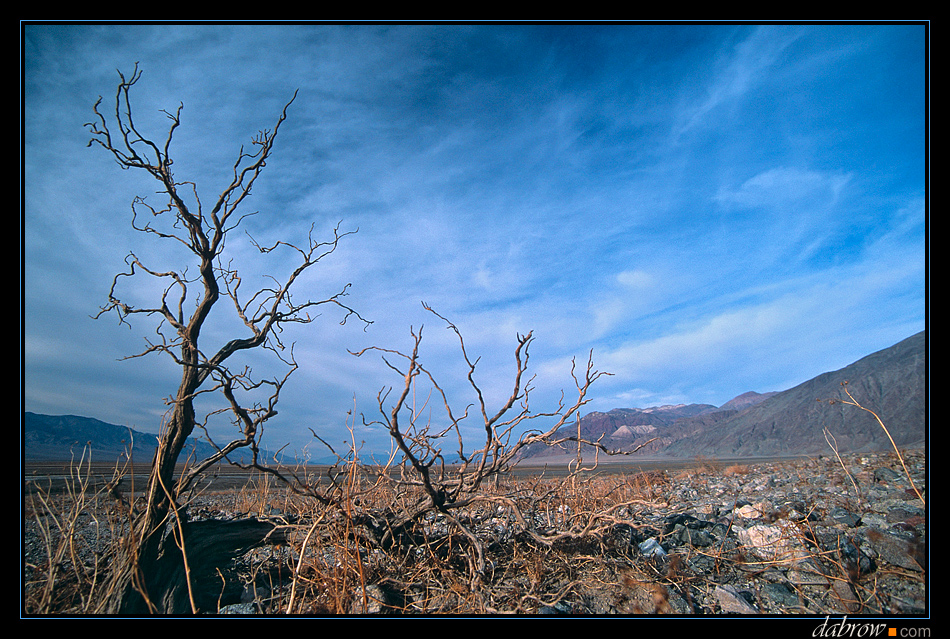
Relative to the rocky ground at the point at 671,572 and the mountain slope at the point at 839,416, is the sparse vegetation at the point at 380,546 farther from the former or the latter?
the mountain slope at the point at 839,416

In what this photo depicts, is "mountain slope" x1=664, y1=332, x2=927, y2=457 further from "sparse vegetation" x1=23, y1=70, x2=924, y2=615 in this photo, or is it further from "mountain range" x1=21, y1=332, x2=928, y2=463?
"sparse vegetation" x1=23, y1=70, x2=924, y2=615

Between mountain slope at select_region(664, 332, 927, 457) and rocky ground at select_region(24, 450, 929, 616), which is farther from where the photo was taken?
mountain slope at select_region(664, 332, 927, 457)

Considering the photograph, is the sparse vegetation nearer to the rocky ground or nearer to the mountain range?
the rocky ground

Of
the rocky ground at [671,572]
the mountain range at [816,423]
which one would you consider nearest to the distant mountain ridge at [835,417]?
the mountain range at [816,423]

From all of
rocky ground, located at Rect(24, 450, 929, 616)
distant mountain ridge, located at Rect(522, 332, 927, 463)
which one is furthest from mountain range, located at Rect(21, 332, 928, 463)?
rocky ground, located at Rect(24, 450, 929, 616)

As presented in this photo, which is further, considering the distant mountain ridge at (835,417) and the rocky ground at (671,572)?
the distant mountain ridge at (835,417)

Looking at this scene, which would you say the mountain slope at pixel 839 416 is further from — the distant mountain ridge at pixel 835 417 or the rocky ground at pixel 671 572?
the rocky ground at pixel 671 572

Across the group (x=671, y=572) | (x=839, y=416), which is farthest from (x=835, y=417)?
(x=671, y=572)

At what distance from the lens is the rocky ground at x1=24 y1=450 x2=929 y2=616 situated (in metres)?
3.08

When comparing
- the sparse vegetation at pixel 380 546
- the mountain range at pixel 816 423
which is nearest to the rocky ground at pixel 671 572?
the sparse vegetation at pixel 380 546

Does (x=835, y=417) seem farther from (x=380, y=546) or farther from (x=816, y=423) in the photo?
(x=380, y=546)

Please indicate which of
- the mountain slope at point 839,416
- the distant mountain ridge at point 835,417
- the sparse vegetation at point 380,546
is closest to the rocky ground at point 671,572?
the sparse vegetation at point 380,546

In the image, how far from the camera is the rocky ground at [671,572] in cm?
308
